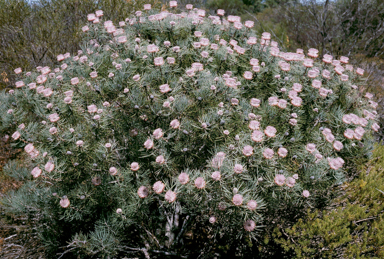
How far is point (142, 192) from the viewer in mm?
1849

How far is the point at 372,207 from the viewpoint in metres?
2.39

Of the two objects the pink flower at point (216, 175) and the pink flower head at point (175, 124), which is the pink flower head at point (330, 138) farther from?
the pink flower head at point (175, 124)

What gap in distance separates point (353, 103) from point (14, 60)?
6359mm

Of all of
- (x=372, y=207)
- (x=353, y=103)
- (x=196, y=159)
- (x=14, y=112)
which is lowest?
(x=372, y=207)

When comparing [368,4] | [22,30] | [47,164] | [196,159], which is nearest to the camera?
[47,164]

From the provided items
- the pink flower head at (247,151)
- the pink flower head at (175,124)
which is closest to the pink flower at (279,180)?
the pink flower head at (247,151)

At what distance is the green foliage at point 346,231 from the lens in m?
1.98

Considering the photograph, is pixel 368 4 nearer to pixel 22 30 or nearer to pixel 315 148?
pixel 315 148

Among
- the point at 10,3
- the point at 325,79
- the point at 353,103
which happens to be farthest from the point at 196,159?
the point at 10,3

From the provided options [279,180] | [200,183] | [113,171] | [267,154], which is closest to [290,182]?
[279,180]

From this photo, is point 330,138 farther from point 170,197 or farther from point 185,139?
point 170,197

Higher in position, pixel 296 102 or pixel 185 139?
pixel 296 102

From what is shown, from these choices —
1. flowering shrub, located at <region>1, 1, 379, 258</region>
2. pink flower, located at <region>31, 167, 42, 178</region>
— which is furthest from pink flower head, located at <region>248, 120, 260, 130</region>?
pink flower, located at <region>31, 167, 42, 178</region>

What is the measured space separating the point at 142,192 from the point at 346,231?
1.71 metres
